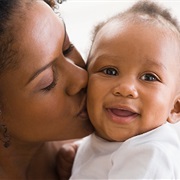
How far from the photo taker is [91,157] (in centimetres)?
143

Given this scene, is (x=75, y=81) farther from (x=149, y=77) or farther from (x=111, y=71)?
(x=149, y=77)

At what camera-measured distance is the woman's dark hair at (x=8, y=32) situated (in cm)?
121

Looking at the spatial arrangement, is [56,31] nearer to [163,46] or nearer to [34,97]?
[34,97]

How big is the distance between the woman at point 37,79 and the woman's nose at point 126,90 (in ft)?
0.45

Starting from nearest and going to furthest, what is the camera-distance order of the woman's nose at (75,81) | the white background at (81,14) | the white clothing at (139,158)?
the white clothing at (139,158)
the woman's nose at (75,81)
the white background at (81,14)

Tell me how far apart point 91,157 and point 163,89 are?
13.6 inches

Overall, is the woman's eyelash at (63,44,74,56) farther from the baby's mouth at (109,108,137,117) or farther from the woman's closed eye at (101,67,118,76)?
the baby's mouth at (109,108,137,117)

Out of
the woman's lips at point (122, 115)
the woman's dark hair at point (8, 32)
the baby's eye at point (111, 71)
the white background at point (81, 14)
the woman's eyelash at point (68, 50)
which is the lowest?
the white background at point (81, 14)

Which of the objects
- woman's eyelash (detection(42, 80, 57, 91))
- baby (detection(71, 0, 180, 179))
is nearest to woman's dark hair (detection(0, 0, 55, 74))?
woman's eyelash (detection(42, 80, 57, 91))

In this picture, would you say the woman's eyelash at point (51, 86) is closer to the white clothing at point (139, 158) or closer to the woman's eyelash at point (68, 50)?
the woman's eyelash at point (68, 50)

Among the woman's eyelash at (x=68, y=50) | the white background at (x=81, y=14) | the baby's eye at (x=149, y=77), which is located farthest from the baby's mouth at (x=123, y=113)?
the white background at (x=81, y=14)

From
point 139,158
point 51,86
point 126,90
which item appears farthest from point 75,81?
point 139,158

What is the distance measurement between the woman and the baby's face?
0.25ft

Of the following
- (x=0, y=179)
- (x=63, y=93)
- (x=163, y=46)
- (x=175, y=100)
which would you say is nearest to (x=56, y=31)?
(x=63, y=93)
